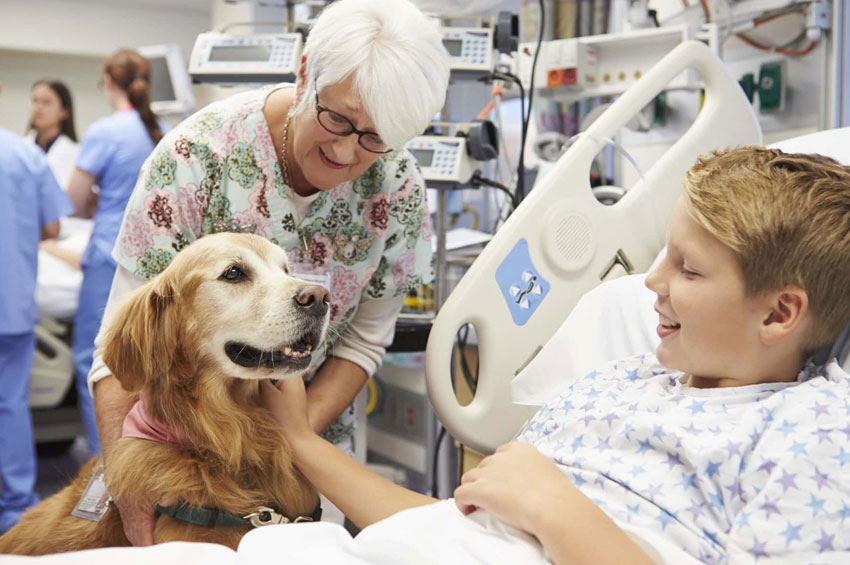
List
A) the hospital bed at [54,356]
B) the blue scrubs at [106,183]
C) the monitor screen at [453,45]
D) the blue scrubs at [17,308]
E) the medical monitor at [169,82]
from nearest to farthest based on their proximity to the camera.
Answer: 1. the monitor screen at [453,45]
2. the blue scrubs at [17,308]
3. the blue scrubs at [106,183]
4. the hospital bed at [54,356]
5. the medical monitor at [169,82]

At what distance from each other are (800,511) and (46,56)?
29.6ft

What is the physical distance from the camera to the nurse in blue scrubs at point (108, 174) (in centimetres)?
355

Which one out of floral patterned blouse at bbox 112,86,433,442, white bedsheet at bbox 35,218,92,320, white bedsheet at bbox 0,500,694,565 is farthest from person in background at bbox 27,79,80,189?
white bedsheet at bbox 0,500,694,565

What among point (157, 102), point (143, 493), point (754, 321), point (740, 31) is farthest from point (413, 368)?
point (157, 102)

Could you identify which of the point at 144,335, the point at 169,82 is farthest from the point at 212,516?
the point at 169,82

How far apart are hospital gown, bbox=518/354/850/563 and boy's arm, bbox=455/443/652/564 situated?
76mm

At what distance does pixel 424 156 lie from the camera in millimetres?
2375

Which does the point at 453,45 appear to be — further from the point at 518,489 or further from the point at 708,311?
the point at 518,489

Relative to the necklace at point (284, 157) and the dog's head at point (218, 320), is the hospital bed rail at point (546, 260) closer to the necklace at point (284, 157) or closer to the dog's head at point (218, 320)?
the dog's head at point (218, 320)

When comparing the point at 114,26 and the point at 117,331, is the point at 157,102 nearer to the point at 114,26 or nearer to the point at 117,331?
the point at 114,26

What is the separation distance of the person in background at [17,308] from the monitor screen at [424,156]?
6.27 ft

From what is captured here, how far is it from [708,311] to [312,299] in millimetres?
615

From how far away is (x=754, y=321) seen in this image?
1054 mm

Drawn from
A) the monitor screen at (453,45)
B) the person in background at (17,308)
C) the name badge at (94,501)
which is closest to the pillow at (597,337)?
the name badge at (94,501)
